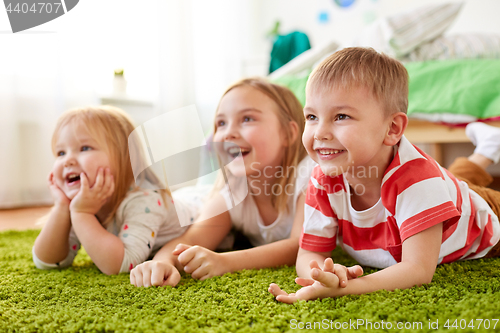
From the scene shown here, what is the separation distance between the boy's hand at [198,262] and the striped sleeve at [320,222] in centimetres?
17

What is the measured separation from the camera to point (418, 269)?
0.62m

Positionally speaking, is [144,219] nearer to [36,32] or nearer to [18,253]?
[18,253]

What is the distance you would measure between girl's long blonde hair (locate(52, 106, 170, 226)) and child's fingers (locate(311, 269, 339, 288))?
48 centimetres

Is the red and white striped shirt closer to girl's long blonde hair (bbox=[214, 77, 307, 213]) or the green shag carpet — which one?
the green shag carpet

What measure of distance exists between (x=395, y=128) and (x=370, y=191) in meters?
0.12

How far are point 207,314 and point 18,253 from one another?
0.71 metres

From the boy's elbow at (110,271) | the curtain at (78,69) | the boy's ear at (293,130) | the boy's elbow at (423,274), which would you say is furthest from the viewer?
the curtain at (78,69)

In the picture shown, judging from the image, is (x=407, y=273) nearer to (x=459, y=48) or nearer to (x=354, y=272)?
(x=354, y=272)

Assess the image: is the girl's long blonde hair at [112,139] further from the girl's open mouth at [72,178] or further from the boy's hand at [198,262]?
the boy's hand at [198,262]

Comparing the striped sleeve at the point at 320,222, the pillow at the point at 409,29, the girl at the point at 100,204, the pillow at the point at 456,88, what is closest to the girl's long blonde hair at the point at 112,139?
the girl at the point at 100,204

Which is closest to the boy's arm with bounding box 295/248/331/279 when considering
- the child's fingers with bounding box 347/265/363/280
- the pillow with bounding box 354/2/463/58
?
the child's fingers with bounding box 347/265/363/280

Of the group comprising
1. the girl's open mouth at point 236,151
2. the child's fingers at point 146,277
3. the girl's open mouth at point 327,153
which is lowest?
the child's fingers at point 146,277

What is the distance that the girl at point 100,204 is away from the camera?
0.85 metres

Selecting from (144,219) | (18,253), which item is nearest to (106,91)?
(18,253)
